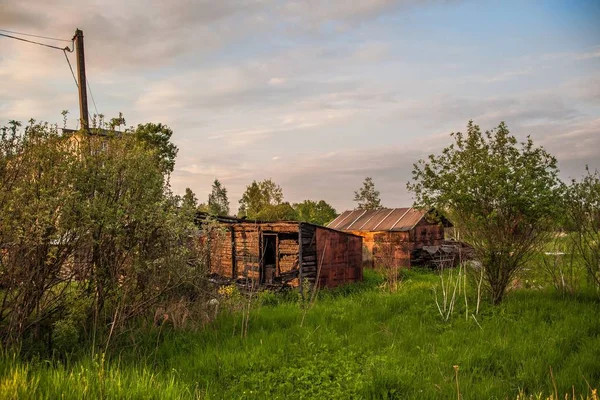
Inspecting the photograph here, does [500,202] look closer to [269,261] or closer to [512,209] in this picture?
[512,209]

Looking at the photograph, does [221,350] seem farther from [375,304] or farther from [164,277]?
[375,304]

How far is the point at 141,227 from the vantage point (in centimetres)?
788

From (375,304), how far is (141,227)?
733cm

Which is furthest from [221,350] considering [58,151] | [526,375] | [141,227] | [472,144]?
[472,144]

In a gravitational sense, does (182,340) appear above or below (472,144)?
below

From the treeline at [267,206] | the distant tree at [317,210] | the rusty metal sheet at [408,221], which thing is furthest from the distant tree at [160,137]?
the distant tree at [317,210]

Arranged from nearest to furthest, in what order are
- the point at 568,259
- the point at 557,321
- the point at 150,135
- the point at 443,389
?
the point at 443,389 < the point at 557,321 < the point at 568,259 < the point at 150,135

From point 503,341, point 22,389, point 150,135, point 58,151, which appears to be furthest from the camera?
point 150,135

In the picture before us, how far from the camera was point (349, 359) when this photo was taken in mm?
7691

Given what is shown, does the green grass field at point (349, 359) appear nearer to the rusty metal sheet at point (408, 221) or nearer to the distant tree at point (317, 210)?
the rusty metal sheet at point (408, 221)

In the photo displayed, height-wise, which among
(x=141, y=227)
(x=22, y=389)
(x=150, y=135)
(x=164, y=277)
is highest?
(x=150, y=135)

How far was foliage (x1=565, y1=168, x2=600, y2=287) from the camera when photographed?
11.7 m

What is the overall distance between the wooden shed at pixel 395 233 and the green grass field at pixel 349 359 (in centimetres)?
1241

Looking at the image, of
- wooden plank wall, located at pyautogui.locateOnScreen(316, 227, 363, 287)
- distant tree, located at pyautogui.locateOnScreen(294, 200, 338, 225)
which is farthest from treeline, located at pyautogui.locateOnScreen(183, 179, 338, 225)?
wooden plank wall, located at pyautogui.locateOnScreen(316, 227, 363, 287)
